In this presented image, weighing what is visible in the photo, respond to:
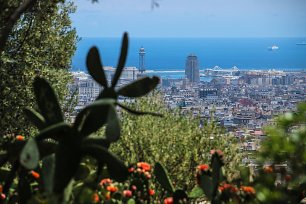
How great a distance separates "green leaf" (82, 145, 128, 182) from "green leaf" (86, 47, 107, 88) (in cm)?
58

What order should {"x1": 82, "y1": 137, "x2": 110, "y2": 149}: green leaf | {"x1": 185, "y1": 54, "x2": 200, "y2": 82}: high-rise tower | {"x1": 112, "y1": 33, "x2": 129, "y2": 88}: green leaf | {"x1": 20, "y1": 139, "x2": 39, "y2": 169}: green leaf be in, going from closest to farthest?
1. {"x1": 20, "y1": 139, "x2": 39, "y2": 169}: green leaf
2. {"x1": 112, "y1": 33, "x2": 129, "y2": 88}: green leaf
3. {"x1": 82, "y1": 137, "x2": 110, "y2": 149}: green leaf
4. {"x1": 185, "y1": 54, "x2": 200, "y2": 82}: high-rise tower

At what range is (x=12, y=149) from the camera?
4.90 meters

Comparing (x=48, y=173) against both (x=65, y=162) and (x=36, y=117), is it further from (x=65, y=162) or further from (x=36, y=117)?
(x=36, y=117)

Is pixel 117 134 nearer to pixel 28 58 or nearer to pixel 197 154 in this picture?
pixel 197 154

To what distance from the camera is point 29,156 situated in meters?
4.19

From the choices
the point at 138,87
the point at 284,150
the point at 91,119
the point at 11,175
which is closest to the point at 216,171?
the point at 138,87

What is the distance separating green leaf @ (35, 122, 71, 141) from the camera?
441 centimetres

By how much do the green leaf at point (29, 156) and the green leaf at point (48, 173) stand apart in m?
0.35

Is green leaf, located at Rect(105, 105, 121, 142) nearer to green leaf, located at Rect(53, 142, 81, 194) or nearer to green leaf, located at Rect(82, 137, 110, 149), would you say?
green leaf, located at Rect(53, 142, 81, 194)

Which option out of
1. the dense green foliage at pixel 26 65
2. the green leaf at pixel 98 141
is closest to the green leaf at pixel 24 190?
the green leaf at pixel 98 141

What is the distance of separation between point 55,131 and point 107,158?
18.6 inches

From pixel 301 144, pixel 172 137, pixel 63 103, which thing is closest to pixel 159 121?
pixel 172 137

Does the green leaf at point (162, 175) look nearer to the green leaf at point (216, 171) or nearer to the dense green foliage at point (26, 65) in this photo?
the green leaf at point (216, 171)

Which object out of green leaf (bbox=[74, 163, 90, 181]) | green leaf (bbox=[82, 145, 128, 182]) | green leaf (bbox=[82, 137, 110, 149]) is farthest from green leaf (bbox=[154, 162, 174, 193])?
green leaf (bbox=[82, 145, 128, 182])
